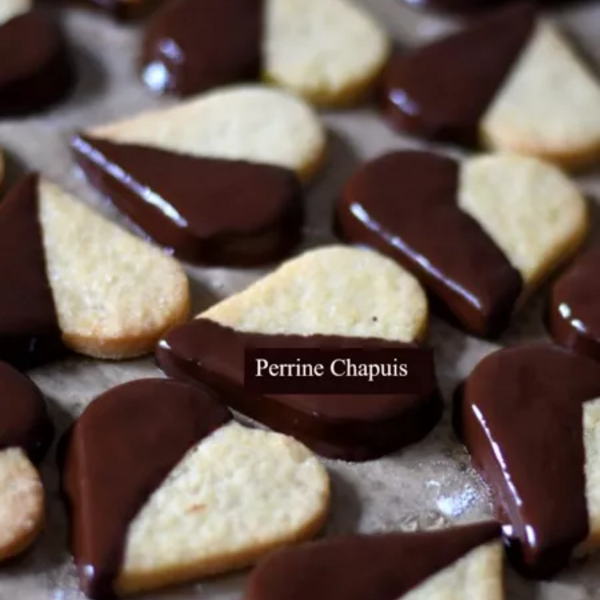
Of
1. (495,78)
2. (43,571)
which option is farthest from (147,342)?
(495,78)

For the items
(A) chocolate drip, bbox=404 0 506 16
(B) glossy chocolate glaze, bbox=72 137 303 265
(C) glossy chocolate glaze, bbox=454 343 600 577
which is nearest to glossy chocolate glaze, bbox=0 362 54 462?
(B) glossy chocolate glaze, bbox=72 137 303 265

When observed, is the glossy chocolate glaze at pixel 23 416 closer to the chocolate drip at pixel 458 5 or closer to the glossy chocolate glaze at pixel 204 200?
the glossy chocolate glaze at pixel 204 200

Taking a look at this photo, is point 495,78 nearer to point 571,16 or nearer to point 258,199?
point 571,16

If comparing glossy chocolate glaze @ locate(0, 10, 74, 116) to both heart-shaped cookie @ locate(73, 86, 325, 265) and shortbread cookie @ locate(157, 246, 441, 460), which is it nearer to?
heart-shaped cookie @ locate(73, 86, 325, 265)

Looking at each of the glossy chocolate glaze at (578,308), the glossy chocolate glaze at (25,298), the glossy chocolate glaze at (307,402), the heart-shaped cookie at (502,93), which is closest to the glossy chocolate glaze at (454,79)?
the heart-shaped cookie at (502,93)

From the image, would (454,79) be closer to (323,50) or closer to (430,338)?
(323,50)

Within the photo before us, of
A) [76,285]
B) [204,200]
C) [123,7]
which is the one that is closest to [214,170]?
[204,200]
